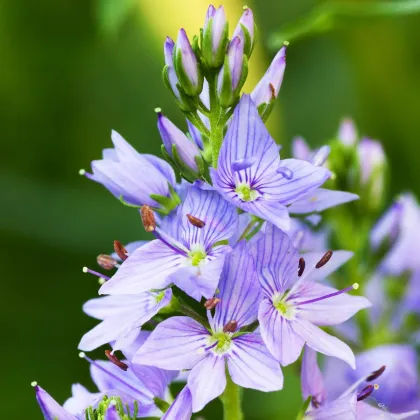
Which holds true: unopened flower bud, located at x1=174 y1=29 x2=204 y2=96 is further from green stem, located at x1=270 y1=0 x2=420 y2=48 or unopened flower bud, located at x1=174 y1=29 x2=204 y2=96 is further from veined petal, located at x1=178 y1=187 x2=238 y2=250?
green stem, located at x1=270 y1=0 x2=420 y2=48

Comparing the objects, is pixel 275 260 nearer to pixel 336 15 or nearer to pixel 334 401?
pixel 334 401

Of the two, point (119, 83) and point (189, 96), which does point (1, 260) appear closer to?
point (119, 83)

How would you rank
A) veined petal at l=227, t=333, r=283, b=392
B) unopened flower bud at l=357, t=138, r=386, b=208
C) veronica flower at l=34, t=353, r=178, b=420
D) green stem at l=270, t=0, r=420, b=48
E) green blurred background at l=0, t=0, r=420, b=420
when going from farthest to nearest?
green blurred background at l=0, t=0, r=420, b=420
unopened flower bud at l=357, t=138, r=386, b=208
green stem at l=270, t=0, r=420, b=48
veronica flower at l=34, t=353, r=178, b=420
veined petal at l=227, t=333, r=283, b=392

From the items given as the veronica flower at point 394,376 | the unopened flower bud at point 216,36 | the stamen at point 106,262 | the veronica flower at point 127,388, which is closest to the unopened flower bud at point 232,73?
the unopened flower bud at point 216,36

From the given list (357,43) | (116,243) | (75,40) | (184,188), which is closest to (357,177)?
(184,188)

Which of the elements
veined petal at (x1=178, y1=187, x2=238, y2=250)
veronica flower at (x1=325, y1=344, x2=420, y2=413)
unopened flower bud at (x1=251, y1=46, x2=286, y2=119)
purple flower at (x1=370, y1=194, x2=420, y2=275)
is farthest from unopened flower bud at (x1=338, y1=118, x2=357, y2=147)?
veined petal at (x1=178, y1=187, x2=238, y2=250)

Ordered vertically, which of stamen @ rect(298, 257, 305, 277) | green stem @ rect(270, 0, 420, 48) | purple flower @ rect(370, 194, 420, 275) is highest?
green stem @ rect(270, 0, 420, 48)

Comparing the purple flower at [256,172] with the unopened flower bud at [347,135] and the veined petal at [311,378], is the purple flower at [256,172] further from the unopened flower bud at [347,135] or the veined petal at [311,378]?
the unopened flower bud at [347,135]
